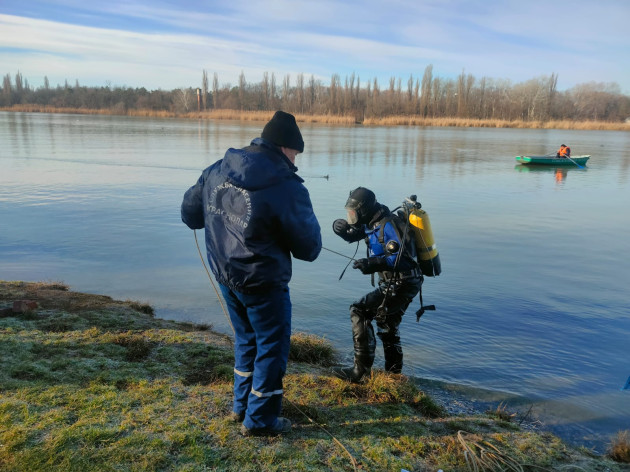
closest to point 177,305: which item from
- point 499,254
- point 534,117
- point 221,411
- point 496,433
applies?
point 221,411

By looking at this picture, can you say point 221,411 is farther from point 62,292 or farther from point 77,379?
Result: point 62,292

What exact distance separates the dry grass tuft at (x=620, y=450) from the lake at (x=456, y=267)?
0.25 metres

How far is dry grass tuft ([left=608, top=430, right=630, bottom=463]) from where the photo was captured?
3793 millimetres

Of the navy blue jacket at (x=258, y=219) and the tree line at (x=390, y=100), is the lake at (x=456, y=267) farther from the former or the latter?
the tree line at (x=390, y=100)

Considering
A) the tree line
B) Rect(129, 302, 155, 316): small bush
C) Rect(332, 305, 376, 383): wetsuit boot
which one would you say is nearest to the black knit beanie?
Rect(332, 305, 376, 383): wetsuit boot

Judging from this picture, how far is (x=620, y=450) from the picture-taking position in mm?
3838

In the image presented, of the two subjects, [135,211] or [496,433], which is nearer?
[496,433]

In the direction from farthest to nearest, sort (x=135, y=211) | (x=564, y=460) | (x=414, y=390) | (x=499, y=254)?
1. (x=135, y=211)
2. (x=499, y=254)
3. (x=414, y=390)
4. (x=564, y=460)

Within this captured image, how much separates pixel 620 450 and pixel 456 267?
5.30 m

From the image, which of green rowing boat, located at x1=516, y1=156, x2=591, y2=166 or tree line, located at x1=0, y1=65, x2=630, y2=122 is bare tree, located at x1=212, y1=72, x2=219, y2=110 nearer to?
tree line, located at x1=0, y1=65, x2=630, y2=122

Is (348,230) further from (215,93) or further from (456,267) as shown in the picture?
(215,93)

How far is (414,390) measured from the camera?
4.35 meters

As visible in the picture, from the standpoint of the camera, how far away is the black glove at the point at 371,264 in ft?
13.8

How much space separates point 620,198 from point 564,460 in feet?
51.5
